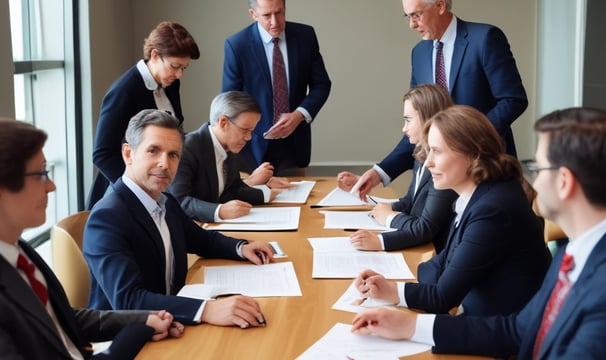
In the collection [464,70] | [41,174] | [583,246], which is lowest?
[583,246]

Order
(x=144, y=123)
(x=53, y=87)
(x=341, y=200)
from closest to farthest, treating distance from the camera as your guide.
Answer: (x=144, y=123) < (x=341, y=200) < (x=53, y=87)

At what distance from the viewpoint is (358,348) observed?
198 cm

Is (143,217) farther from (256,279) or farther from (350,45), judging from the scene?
(350,45)

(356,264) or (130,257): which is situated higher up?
(130,257)

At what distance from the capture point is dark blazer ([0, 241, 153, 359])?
5.49ft

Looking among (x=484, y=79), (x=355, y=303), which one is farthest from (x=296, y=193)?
(x=355, y=303)

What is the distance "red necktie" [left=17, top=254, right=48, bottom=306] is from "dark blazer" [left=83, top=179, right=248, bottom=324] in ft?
1.31

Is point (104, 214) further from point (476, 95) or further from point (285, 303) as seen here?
point (476, 95)

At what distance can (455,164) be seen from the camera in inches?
98.5

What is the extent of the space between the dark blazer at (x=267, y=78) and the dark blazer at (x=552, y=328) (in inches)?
107

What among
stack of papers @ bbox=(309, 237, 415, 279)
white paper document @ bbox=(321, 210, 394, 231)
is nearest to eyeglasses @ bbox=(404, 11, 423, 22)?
white paper document @ bbox=(321, 210, 394, 231)

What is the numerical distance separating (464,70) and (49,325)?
280 centimetres

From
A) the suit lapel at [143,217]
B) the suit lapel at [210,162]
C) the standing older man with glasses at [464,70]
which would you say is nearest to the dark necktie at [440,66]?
the standing older man with glasses at [464,70]

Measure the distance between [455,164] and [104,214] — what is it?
110 centimetres
